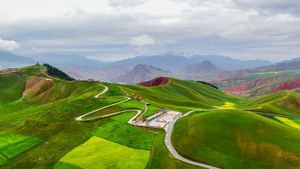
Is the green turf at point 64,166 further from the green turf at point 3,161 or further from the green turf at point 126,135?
the green turf at point 126,135

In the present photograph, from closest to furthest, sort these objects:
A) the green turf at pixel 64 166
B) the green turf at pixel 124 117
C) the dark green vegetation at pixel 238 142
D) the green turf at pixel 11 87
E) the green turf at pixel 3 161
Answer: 1. the green turf at pixel 64 166
2. the dark green vegetation at pixel 238 142
3. the green turf at pixel 3 161
4. the green turf at pixel 124 117
5. the green turf at pixel 11 87

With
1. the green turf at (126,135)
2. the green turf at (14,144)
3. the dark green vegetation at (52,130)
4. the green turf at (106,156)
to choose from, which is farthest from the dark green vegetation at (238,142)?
the green turf at (14,144)

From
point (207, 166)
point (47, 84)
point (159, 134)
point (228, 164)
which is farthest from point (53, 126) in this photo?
point (47, 84)

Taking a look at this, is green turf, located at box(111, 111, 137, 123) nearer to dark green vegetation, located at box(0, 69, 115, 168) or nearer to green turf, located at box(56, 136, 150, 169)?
dark green vegetation, located at box(0, 69, 115, 168)

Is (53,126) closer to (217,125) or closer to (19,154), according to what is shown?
(19,154)

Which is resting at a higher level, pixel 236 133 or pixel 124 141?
pixel 236 133

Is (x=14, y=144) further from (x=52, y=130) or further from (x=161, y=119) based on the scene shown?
(x=161, y=119)

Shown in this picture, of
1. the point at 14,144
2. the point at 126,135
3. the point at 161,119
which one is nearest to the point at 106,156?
the point at 126,135
